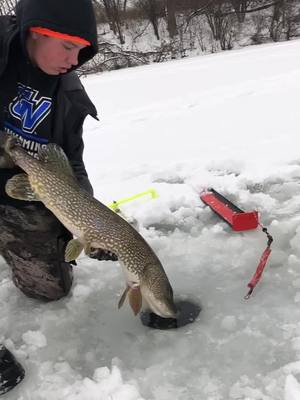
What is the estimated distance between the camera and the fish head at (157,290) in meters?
2.22

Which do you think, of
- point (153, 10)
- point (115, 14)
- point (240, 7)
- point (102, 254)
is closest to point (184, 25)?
point (153, 10)

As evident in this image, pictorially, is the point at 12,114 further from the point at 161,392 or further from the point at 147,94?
the point at 147,94

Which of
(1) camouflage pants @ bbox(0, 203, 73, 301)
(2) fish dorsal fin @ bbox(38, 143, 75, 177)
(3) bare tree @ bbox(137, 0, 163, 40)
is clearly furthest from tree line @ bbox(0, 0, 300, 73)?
(2) fish dorsal fin @ bbox(38, 143, 75, 177)

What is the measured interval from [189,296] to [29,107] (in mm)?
1401

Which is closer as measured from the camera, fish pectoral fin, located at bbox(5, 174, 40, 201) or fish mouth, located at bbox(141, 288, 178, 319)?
fish mouth, located at bbox(141, 288, 178, 319)

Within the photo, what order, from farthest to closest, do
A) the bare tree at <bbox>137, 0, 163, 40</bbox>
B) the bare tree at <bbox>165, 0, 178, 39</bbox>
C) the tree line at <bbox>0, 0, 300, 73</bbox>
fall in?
the bare tree at <bbox>137, 0, 163, 40</bbox> → the bare tree at <bbox>165, 0, 178, 39</bbox> → the tree line at <bbox>0, 0, 300, 73</bbox>

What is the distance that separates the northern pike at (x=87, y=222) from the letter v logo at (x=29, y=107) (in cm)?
21

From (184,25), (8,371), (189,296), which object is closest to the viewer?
(8,371)

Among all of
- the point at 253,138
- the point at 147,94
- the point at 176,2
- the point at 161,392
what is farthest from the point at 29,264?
the point at 176,2

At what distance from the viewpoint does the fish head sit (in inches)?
87.4

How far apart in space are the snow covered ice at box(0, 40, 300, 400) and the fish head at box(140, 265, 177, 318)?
0.26m

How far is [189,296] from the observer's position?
2.72 meters

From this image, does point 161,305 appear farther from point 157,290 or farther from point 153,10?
point 153,10

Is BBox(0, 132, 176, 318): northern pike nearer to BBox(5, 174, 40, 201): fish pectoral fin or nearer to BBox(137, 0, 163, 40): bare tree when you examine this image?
BBox(5, 174, 40, 201): fish pectoral fin
